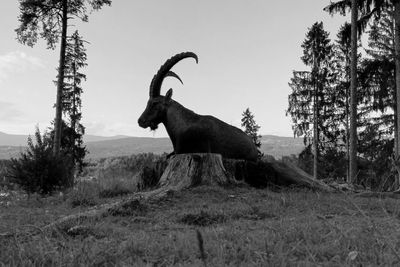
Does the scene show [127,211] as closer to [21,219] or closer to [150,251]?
[21,219]

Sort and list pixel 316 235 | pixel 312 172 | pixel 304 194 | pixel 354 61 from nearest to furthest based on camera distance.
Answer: pixel 316 235, pixel 304 194, pixel 354 61, pixel 312 172

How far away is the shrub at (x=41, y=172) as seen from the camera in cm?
1101

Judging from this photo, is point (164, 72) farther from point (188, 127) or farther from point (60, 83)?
point (60, 83)

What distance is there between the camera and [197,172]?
868 centimetres

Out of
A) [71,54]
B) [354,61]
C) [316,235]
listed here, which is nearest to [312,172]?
Answer: [354,61]

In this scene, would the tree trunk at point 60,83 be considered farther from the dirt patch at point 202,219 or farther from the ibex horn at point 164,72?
the dirt patch at point 202,219

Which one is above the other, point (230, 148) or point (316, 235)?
point (230, 148)

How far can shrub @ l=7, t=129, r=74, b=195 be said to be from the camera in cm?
1101

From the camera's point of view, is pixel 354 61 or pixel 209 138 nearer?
pixel 209 138

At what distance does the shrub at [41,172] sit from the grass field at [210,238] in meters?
3.89

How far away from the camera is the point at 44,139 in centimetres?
1202

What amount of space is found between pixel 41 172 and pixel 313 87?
28427 mm

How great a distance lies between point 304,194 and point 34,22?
1586 cm

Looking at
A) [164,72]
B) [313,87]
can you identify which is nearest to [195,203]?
[164,72]
